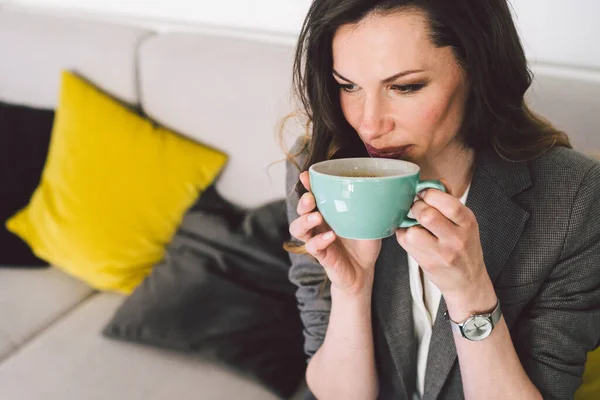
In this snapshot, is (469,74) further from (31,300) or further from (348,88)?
(31,300)

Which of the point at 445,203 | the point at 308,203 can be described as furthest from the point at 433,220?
the point at 308,203

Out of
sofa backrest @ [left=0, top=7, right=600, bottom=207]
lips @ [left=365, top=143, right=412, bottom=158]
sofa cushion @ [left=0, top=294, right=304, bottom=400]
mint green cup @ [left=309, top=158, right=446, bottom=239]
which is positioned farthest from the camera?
sofa backrest @ [left=0, top=7, right=600, bottom=207]

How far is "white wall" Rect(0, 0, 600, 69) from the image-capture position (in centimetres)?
133

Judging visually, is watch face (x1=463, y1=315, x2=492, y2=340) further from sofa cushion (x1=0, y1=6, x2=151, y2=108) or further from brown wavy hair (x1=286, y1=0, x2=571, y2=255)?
sofa cushion (x1=0, y1=6, x2=151, y2=108)

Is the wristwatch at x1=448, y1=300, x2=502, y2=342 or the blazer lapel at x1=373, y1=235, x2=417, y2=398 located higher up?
the wristwatch at x1=448, y1=300, x2=502, y2=342

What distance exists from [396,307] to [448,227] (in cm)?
36

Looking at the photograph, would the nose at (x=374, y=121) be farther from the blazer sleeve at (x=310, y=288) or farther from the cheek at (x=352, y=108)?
the blazer sleeve at (x=310, y=288)

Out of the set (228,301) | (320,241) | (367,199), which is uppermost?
(367,199)

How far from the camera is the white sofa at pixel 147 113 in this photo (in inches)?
48.9

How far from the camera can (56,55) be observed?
1.76 m

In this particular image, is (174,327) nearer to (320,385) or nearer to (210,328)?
(210,328)

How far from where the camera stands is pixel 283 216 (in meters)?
1.44

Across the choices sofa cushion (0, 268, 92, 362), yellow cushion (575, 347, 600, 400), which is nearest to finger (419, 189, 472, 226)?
yellow cushion (575, 347, 600, 400)

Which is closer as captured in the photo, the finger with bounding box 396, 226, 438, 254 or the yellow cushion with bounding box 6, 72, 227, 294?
the finger with bounding box 396, 226, 438, 254
